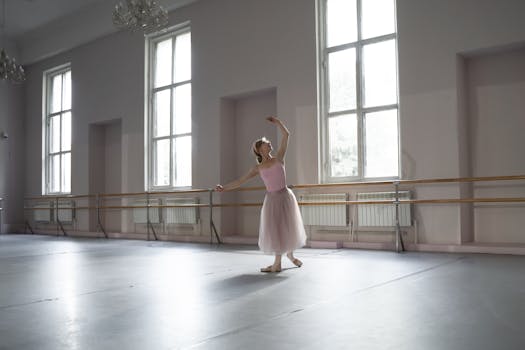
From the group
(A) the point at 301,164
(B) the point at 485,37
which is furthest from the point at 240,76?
(B) the point at 485,37

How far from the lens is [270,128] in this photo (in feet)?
29.7

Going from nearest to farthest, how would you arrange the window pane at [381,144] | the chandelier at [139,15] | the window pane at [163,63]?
the chandelier at [139,15], the window pane at [381,144], the window pane at [163,63]

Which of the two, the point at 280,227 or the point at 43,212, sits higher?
the point at 280,227

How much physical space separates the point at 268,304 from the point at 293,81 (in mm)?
5416

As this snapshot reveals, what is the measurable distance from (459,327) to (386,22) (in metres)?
5.88

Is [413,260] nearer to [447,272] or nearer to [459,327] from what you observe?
[447,272]

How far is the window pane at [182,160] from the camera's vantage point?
10188mm

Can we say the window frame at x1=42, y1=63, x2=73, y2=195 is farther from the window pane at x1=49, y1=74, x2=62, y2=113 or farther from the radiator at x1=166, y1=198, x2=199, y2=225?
the radiator at x1=166, y1=198, x2=199, y2=225

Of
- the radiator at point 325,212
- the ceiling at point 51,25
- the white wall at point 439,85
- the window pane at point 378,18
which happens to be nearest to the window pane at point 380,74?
the window pane at point 378,18

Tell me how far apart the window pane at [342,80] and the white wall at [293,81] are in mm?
321

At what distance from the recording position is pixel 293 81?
26.9 ft

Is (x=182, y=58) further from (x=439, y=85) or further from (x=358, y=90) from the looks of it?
(x=439, y=85)

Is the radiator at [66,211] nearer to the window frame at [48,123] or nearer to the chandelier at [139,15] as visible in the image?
the window frame at [48,123]

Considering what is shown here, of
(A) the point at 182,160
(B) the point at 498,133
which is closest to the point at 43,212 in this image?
(A) the point at 182,160
